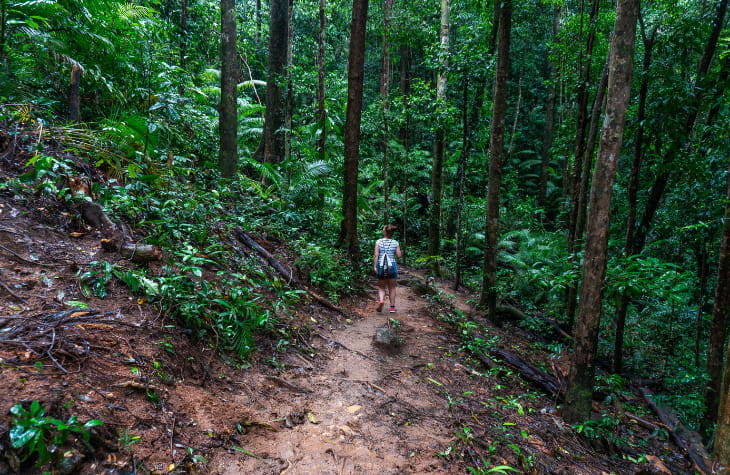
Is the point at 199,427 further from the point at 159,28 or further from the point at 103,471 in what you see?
the point at 159,28

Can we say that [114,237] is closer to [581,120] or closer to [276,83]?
[276,83]

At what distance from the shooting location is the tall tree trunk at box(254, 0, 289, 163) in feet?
35.0

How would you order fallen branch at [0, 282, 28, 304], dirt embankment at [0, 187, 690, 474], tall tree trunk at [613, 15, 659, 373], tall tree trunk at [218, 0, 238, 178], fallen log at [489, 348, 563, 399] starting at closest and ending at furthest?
dirt embankment at [0, 187, 690, 474]
fallen branch at [0, 282, 28, 304]
fallen log at [489, 348, 563, 399]
tall tree trunk at [613, 15, 659, 373]
tall tree trunk at [218, 0, 238, 178]

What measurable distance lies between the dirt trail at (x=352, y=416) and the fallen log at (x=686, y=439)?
3.52 m

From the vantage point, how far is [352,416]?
146 inches

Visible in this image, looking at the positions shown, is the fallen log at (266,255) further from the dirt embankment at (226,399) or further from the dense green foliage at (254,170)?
the dirt embankment at (226,399)

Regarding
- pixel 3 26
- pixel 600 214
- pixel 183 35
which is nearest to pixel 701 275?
pixel 600 214

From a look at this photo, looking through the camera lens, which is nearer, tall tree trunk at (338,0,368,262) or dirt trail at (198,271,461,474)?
dirt trail at (198,271,461,474)

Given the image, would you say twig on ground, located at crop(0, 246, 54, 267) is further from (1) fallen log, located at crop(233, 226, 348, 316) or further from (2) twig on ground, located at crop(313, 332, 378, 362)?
(1) fallen log, located at crop(233, 226, 348, 316)

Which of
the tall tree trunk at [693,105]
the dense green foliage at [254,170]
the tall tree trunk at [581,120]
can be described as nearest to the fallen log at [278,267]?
the dense green foliage at [254,170]

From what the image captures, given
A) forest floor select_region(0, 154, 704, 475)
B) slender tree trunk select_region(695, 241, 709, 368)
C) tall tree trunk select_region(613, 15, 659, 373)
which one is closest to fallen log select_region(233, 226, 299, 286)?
forest floor select_region(0, 154, 704, 475)

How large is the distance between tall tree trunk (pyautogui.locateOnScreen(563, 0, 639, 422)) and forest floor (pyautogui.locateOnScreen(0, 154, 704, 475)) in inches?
22.8

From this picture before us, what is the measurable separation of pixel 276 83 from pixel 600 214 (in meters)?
9.31

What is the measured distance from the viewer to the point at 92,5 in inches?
244
